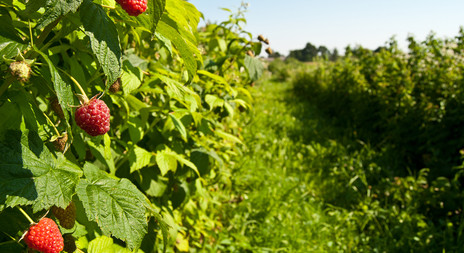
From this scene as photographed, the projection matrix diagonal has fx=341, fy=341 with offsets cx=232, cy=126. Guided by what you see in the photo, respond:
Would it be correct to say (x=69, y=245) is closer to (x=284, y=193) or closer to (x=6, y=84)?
(x=6, y=84)

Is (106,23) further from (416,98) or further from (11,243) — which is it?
(416,98)

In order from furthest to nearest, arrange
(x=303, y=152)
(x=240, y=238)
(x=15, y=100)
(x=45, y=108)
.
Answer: (x=303, y=152) < (x=240, y=238) < (x=45, y=108) < (x=15, y=100)

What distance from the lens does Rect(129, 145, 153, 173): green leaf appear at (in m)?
1.44

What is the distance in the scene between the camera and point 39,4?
664 mm

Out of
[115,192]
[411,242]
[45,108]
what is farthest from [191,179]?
[411,242]

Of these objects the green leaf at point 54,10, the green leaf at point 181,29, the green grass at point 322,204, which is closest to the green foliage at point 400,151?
the green grass at point 322,204

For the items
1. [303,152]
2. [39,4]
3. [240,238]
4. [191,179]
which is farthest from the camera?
[303,152]

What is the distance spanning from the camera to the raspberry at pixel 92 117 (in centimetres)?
75

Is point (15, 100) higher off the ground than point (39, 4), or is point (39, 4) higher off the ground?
point (39, 4)

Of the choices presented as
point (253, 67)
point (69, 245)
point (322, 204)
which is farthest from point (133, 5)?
point (322, 204)

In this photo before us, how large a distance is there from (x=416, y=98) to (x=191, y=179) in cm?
461

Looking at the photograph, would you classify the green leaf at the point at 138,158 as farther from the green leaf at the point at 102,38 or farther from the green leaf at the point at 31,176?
the green leaf at the point at 102,38

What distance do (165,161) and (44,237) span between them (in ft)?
2.62

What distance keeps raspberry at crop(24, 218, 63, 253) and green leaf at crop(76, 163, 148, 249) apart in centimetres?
8
